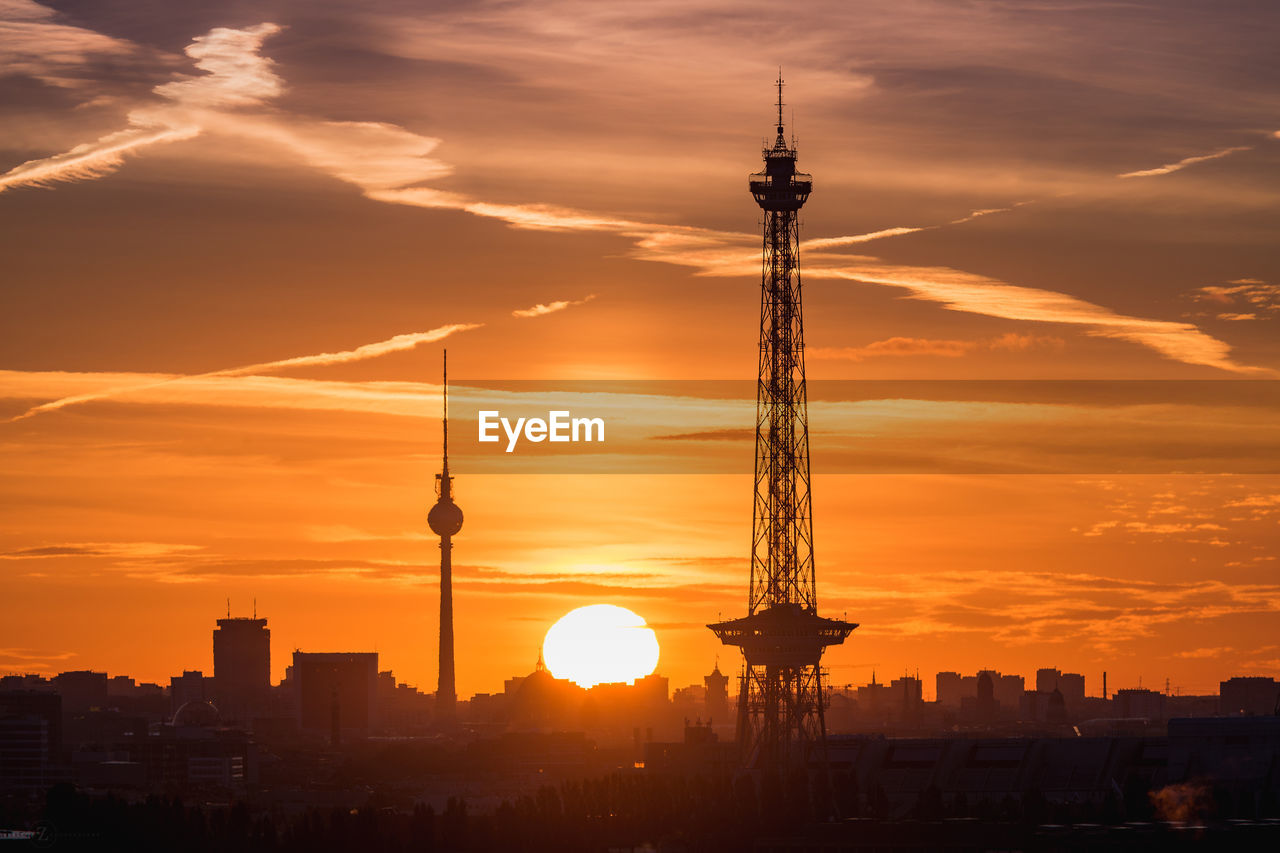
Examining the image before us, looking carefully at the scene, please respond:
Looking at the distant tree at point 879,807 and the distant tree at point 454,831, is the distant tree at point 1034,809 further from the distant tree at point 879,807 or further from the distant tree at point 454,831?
the distant tree at point 454,831

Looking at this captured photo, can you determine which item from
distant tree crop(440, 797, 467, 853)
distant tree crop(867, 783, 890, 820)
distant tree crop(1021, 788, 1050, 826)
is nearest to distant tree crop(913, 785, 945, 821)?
distant tree crop(867, 783, 890, 820)

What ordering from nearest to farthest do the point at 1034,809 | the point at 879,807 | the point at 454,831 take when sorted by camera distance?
1. the point at 1034,809
2. the point at 454,831
3. the point at 879,807

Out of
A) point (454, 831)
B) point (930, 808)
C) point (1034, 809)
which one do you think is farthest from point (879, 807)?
point (454, 831)

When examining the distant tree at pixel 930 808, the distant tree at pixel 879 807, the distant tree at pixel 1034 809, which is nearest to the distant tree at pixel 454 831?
the distant tree at pixel 879 807

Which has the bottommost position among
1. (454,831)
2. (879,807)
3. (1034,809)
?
(454,831)

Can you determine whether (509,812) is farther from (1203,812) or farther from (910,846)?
(1203,812)

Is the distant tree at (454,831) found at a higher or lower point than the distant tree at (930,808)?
lower

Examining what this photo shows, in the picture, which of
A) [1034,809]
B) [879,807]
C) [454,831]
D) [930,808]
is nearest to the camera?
[1034,809]

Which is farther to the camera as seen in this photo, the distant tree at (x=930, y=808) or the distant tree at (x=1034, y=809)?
the distant tree at (x=930, y=808)

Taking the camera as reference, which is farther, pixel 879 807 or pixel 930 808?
pixel 879 807

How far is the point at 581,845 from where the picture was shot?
179875 millimetres

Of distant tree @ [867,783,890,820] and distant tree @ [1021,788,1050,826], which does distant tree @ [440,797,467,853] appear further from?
distant tree @ [1021,788,1050,826]

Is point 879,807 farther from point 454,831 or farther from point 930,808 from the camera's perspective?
point 454,831

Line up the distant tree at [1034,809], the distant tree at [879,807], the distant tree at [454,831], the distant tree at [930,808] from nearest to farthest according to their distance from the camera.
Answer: the distant tree at [1034,809] → the distant tree at [930,808] → the distant tree at [454,831] → the distant tree at [879,807]
